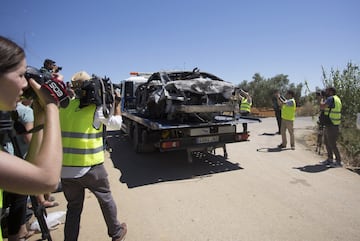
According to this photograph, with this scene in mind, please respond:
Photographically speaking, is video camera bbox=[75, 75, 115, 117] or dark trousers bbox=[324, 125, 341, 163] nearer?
video camera bbox=[75, 75, 115, 117]

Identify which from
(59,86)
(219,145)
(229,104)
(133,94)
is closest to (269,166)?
(219,145)

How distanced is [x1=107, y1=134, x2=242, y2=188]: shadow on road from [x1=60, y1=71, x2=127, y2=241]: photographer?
2101 mm

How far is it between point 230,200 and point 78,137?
2619 millimetres

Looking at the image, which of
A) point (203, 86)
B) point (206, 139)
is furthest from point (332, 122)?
point (203, 86)

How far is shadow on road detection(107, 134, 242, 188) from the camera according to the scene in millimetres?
4930

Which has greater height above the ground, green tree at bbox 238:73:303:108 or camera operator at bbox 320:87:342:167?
green tree at bbox 238:73:303:108

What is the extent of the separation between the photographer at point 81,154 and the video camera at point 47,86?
1.11 meters

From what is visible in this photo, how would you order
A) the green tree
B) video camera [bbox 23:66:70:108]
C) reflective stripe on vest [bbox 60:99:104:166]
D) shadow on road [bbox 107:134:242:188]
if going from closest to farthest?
video camera [bbox 23:66:70:108] → reflective stripe on vest [bbox 60:99:104:166] → shadow on road [bbox 107:134:242:188] → the green tree

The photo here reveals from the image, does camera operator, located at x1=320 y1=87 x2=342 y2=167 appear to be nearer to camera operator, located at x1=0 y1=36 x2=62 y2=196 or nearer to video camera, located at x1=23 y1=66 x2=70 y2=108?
video camera, located at x1=23 y1=66 x2=70 y2=108

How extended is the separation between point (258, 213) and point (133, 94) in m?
7.51

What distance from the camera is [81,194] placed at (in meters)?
2.48

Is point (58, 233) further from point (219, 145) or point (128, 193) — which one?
point (219, 145)

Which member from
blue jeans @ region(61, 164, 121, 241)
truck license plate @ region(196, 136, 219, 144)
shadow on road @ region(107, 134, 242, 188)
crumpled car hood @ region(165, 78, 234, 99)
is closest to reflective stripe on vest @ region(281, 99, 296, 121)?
shadow on road @ region(107, 134, 242, 188)

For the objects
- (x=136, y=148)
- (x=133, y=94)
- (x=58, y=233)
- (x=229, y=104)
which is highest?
(x=133, y=94)
